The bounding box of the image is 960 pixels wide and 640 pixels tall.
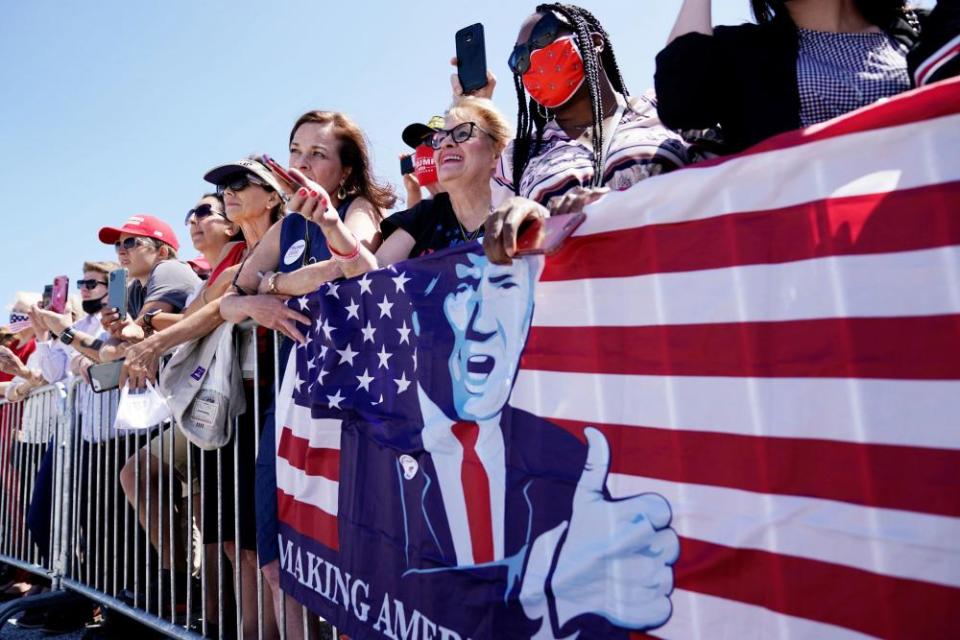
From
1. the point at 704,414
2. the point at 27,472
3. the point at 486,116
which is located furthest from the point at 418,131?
the point at 27,472

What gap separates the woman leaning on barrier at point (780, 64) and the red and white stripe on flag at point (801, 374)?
433mm

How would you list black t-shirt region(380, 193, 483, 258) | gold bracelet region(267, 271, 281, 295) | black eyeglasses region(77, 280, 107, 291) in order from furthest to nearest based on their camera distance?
black eyeglasses region(77, 280, 107, 291) → gold bracelet region(267, 271, 281, 295) → black t-shirt region(380, 193, 483, 258)

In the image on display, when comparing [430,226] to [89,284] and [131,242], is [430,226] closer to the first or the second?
[131,242]

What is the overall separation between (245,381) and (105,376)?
4.74 ft

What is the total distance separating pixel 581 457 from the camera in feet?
6.00

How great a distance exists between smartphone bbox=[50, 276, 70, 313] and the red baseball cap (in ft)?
2.05

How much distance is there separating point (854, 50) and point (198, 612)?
4.22m

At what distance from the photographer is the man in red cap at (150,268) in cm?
435

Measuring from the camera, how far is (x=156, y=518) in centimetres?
405

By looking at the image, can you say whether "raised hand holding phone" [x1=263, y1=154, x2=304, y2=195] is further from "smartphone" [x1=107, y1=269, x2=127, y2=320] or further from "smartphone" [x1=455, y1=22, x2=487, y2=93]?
"smartphone" [x1=107, y1=269, x2=127, y2=320]

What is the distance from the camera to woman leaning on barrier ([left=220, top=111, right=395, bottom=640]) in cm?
301

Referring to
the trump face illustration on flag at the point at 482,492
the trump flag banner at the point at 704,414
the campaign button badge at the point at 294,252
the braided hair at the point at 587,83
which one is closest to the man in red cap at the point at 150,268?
the campaign button badge at the point at 294,252

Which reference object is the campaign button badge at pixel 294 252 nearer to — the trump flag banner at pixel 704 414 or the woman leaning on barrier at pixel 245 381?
the woman leaning on barrier at pixel 245 381

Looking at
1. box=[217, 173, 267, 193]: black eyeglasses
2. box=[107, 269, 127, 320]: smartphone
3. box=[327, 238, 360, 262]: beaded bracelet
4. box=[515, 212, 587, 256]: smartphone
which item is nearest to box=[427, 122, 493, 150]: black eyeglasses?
box=[327, 238, 360, 262]: beaded bracelet
